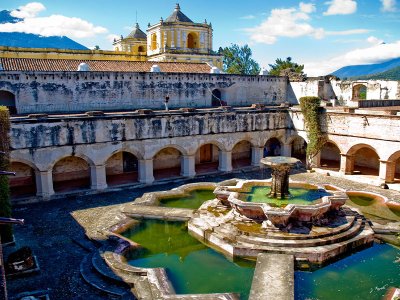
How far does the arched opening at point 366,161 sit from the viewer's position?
74.0 ft

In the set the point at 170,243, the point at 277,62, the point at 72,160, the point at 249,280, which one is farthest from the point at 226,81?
the point at 277,62

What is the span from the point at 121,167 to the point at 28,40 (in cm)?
10425

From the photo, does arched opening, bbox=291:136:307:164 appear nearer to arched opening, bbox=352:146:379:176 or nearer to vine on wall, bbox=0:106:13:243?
arched opening, bbox=352:146:379:176

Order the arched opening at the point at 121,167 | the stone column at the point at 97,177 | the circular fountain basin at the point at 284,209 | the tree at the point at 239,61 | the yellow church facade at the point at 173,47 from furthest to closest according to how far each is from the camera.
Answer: the tree at the point at 239,61, the yellow church facade at the point at 173,47, the arched opening at the point at 121,167, the stone column at the point at 97,177, the circular fountain basin at the point at 284,209

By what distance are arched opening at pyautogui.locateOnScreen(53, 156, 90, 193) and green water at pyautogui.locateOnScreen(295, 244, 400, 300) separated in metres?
13.1

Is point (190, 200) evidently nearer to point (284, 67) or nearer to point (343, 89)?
point (343, 89)

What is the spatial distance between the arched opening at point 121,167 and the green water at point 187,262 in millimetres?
7567

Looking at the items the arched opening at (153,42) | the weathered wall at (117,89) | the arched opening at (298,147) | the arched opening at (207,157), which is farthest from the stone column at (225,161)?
the arched opening at (153,42)

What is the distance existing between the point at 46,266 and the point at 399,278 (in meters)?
10.1

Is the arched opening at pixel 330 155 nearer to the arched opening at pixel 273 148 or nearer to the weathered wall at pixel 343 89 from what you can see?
the arched opening at pixel 273 148

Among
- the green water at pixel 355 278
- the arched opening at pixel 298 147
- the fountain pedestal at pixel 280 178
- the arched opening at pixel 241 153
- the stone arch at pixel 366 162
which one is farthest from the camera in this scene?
the arched opening at pixel 298 147

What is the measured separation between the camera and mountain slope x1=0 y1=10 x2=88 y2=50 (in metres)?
104

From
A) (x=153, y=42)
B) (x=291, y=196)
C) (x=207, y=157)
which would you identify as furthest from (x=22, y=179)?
(x=153, y=42)

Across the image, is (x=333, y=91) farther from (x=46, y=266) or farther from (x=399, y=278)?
A: (x=46, y=266)
